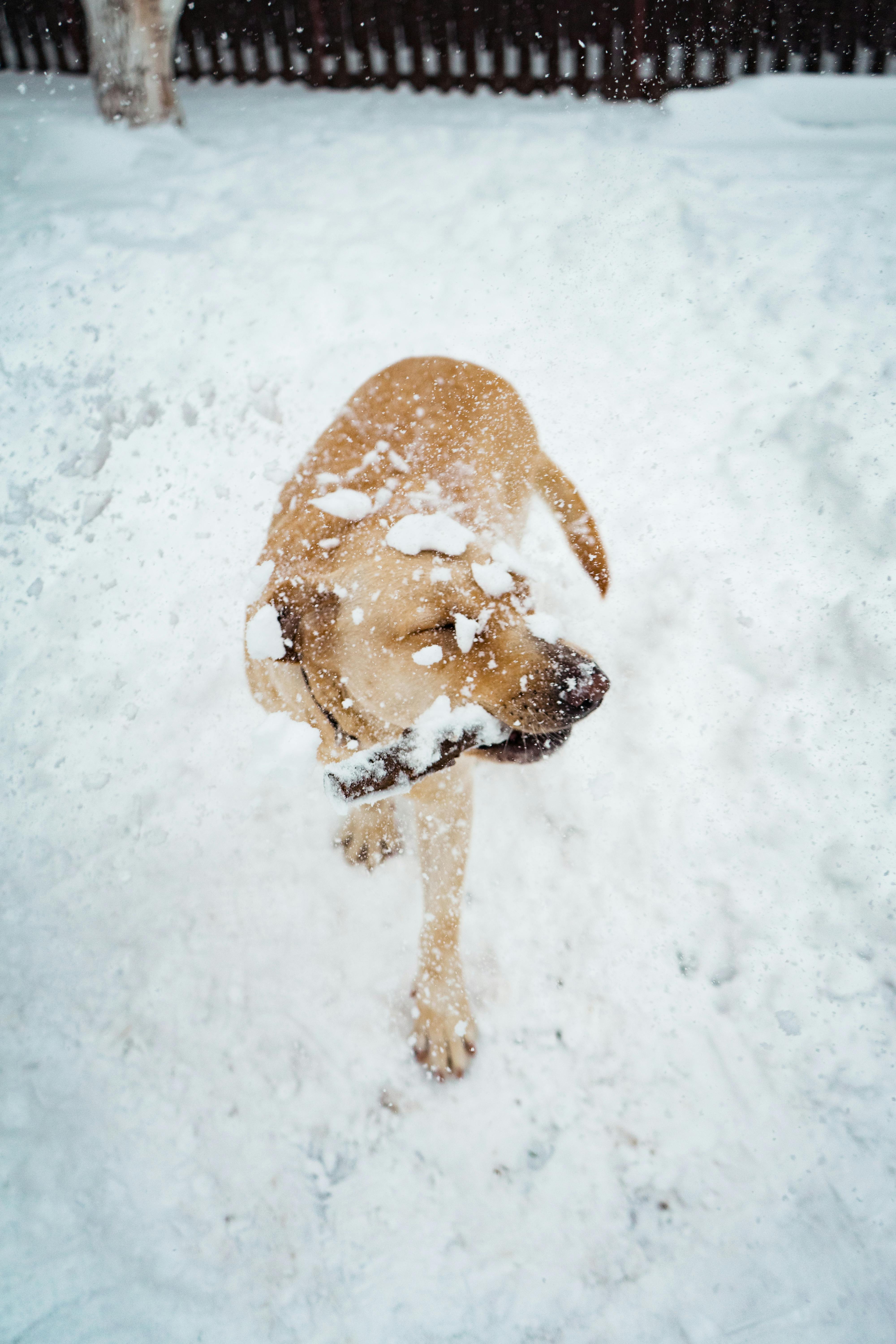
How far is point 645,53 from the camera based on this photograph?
4.36 metres

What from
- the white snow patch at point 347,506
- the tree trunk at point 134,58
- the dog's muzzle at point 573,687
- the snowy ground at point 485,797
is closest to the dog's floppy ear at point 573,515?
the snowy ground at point 485,797

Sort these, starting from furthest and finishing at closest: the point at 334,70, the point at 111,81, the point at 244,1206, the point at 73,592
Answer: the point at 334,70, the point at 111,81, the point at 73,592, the point at 244,1206

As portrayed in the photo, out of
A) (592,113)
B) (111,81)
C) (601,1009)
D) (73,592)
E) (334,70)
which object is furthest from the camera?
(334,70)

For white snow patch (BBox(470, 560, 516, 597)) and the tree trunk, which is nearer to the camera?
white snow patch (BBox(470, 560, 516, 597))

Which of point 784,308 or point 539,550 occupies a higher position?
point 784,308

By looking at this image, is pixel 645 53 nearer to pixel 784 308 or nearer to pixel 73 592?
pixel 784 308

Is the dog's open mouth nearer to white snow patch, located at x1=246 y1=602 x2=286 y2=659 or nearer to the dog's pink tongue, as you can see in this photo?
the dog's pink tongue

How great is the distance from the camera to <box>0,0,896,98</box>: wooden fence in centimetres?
420

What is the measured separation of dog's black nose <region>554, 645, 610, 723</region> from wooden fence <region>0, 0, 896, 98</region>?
193 inches

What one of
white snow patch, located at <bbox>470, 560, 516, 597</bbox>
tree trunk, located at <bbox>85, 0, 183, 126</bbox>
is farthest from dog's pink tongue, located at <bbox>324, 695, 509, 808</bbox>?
tree trunk, located at <bbox>85, 0, 183, 126</bbox>

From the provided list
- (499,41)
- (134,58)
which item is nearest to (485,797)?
(134,58)

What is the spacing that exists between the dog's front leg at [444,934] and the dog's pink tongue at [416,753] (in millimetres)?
352

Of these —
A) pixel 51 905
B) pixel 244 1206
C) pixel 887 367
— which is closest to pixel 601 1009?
A: pixel 244 1206

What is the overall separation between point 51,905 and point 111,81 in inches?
183
